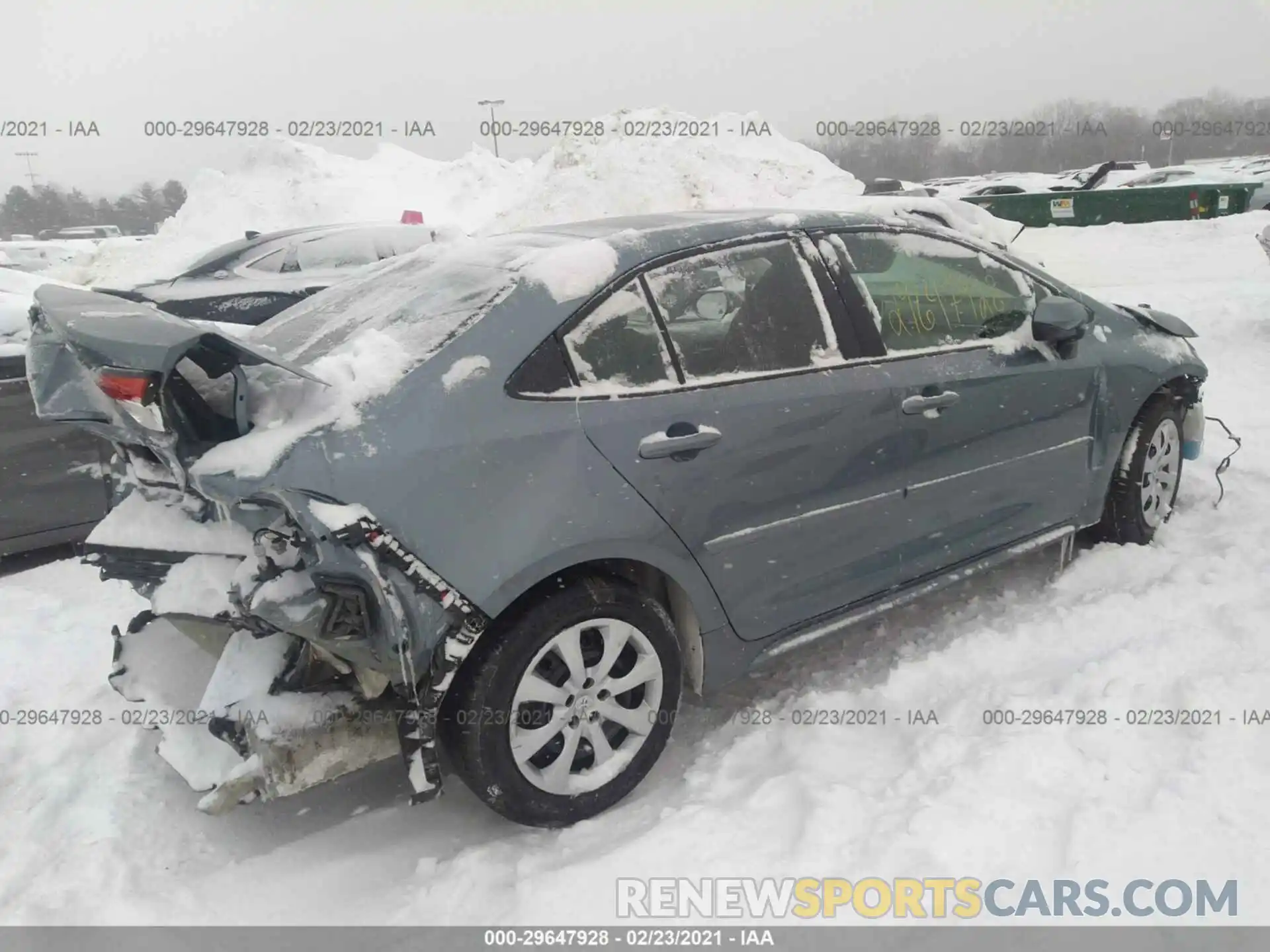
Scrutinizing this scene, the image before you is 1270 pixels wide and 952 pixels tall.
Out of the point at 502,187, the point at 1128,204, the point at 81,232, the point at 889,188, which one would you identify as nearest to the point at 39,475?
the point at 889,188

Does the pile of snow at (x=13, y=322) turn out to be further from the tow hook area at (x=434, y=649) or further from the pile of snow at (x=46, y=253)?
the pile of snow at (x=46, y=253)

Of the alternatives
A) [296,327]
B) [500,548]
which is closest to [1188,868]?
[500,548]

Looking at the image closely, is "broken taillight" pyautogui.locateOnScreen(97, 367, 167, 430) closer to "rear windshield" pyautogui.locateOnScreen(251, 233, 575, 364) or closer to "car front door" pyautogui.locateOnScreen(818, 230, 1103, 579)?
"rear windshield" pyautogui.locateOnScreen(251, 233, 575, 364)

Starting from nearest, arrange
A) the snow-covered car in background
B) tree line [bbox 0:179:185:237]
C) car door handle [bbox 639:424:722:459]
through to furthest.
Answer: car door handle [bbox 639:424:722:459] < the snow-covered car in background < tree line [bbox 0:179:185:237]

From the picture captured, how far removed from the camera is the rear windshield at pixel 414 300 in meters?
2.70

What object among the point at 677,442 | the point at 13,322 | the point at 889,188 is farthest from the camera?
the point at 889,188

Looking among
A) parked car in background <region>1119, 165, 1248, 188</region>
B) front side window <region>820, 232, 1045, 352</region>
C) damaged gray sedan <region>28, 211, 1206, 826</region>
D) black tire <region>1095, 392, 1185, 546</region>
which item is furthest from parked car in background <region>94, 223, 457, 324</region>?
parked car in background <region>1119, 165, 1248, 188</region>

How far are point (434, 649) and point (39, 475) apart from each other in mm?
3312

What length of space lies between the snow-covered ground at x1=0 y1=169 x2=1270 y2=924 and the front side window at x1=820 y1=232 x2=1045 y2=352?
3.85 feet

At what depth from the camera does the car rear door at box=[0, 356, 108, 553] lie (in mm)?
4477

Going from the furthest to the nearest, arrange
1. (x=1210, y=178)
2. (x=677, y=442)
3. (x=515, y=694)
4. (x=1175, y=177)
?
(x=1175, y=177), (x=1210, y=178), (x=677, y=442), (x=515, y=694)

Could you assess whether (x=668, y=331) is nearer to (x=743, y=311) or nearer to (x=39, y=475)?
(x=743, y=311)

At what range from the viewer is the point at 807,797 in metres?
2.69

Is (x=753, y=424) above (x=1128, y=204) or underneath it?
above
